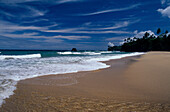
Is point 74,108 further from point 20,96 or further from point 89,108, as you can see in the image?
point 20,96

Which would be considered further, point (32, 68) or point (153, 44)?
point (153, 44)

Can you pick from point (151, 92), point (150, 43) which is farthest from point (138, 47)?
point (151, 92)

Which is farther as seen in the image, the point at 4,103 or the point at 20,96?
the point at 20,96

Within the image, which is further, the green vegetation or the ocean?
the green vegetation

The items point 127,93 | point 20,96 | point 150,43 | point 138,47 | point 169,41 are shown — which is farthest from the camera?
point 138,47

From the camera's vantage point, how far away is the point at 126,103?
2.51 m

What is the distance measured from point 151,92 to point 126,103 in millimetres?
1273

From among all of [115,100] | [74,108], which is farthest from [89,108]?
[115,100]

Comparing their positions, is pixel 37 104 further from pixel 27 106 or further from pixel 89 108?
pixel 89 108

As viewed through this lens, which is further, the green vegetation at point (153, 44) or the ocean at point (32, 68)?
the green vegetation at point (153, 44)

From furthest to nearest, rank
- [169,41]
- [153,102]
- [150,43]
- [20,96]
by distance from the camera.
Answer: [150,43], [169,41], [20,96], [153,102]

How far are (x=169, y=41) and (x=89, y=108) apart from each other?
78.2 metres

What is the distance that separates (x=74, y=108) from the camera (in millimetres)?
2252

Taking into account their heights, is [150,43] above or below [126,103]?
above
